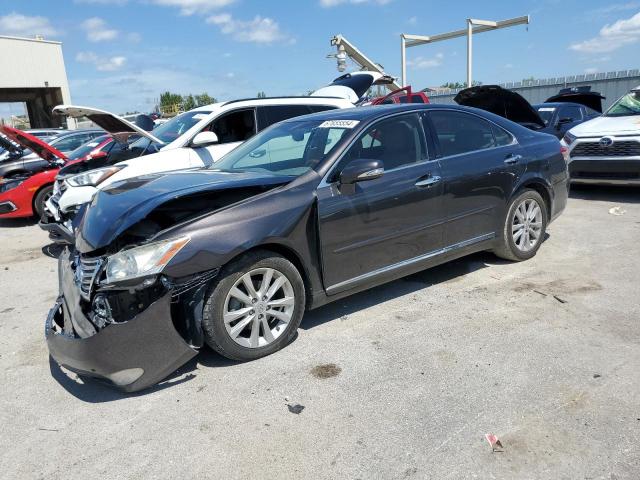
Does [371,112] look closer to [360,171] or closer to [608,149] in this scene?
[360,171]

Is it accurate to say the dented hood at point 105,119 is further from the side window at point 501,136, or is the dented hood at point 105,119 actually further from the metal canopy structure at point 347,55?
the metal canopy structure at point 347,55

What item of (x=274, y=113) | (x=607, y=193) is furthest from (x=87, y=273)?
(x=607, y=193)

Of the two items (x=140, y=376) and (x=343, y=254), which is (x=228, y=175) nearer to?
(x=343, y=254)

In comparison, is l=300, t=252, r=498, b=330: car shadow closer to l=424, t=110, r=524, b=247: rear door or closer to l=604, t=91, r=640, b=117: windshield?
l=424, t=110, r=524, b=247: rear door

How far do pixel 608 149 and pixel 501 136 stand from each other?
415 centimetres

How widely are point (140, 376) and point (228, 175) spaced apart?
1.66 meters

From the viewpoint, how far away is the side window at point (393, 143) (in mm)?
3949

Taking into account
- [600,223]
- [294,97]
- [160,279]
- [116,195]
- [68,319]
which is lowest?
[600,223]

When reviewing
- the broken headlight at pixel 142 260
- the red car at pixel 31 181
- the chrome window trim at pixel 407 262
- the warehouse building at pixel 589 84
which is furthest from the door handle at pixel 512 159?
the warehouse building at pixel 589 84

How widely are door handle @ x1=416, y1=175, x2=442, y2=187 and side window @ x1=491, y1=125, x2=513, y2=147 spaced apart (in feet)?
3.32

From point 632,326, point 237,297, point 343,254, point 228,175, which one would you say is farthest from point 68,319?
point 632,326

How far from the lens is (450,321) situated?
3.89 meters

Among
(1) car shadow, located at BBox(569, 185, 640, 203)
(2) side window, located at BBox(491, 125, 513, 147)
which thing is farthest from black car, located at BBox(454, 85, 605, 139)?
(2) side window, located at BBox(491, 125, 513, 147)

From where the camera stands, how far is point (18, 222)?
9281 millimetres
